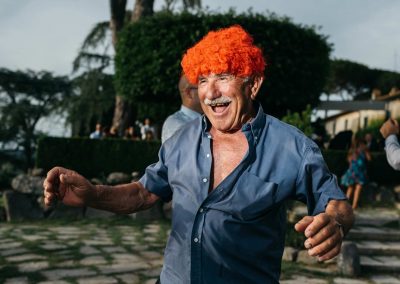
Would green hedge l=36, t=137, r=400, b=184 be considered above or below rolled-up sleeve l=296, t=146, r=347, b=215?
below

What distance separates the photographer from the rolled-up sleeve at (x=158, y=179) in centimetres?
237

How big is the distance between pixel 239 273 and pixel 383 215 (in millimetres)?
9041

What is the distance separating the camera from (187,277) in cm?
211

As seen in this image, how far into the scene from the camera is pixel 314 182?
6.75ft

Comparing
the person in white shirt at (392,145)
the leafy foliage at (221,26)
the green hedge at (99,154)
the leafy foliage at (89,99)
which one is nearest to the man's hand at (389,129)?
the person in white shirt at (392,145)

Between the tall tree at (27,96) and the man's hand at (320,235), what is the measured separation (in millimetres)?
29141

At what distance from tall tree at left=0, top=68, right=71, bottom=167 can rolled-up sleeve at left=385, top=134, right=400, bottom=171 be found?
26832mm

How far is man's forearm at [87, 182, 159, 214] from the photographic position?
228 cm

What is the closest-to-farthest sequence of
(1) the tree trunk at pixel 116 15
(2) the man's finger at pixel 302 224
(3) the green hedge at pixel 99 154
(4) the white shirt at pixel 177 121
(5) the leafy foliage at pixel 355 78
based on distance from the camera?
1. (2) the man's finger at pixel 302 224
2. (4) the white shirt at pixel 177 121
3. (3) the green hedge at pixel 99 154
4. (1) the tree trunk at pixel 116 15
5. (5) the leafy foliage at pixel 355 78

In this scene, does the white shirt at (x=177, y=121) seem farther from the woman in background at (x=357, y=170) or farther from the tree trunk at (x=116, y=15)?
the tree trunk at (x=116, y=15)

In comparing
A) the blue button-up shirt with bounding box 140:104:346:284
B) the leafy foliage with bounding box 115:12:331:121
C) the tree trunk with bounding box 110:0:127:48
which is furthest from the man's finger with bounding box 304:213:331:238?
the tree trunk with bounding box 110:0:127:48

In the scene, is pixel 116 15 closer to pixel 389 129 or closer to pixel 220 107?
pixel 389 129

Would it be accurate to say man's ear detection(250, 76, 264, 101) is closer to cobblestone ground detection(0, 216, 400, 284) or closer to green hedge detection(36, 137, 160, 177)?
cobblestone ground detection(0, 216, 400, 284)

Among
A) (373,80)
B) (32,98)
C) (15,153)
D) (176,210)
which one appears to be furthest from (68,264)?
(373,80)
